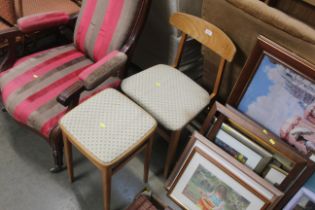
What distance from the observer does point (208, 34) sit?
165cm

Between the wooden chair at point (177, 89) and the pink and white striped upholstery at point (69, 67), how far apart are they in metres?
0.19

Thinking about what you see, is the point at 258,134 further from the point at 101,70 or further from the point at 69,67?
the point at 69,67

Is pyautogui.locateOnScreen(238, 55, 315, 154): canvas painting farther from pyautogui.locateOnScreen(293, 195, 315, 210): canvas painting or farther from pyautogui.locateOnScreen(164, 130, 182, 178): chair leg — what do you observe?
pyautogui.locateOnScreen(164, 130, 182, 178): chair leg

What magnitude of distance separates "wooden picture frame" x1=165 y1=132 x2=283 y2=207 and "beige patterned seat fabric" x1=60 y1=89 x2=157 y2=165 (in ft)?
0.81

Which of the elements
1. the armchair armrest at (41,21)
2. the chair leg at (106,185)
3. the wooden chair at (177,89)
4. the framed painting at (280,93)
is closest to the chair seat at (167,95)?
the wooden chair at (177,89)

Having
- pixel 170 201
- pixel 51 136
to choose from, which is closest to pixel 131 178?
pixel 170 201

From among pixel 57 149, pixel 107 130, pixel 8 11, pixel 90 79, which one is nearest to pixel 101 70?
pixel 90 79

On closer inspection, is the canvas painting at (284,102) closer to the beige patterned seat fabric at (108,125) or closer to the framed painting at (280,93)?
the framed painting at (280,93)

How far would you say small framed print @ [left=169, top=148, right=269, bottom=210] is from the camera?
1.49 meters

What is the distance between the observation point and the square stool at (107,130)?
1369mm

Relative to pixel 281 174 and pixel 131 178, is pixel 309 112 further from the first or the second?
pixel 131 178

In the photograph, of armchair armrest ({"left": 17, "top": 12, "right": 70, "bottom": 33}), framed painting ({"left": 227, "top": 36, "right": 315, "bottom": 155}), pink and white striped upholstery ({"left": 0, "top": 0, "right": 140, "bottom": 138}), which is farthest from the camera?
armchair armrest ({"left": 17, "top": 12, "right": 70, "bottom": 33})

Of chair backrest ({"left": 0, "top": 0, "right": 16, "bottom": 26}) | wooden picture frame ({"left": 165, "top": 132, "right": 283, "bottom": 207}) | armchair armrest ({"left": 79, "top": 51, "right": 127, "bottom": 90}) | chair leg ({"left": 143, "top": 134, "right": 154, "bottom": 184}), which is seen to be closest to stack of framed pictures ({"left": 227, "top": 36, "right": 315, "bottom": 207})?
wooden picture frame ({"left": 165, "top": 132, "right": 283, "bottom": 207})

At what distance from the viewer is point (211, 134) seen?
1.63 meters
